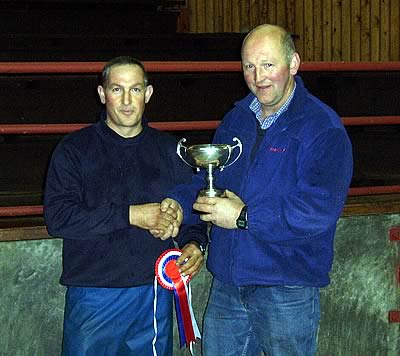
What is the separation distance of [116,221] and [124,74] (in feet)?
1.64

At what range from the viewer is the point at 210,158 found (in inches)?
105

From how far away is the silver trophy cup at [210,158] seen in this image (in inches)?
104

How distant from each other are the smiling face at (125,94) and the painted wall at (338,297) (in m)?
0.84

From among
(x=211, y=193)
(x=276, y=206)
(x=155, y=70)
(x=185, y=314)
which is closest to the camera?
(x=276, y=206)

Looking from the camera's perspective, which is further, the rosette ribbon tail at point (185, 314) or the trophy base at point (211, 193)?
the rosette ribbon tail at point (185, 314)

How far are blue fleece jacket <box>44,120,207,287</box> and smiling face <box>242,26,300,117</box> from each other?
44 cm

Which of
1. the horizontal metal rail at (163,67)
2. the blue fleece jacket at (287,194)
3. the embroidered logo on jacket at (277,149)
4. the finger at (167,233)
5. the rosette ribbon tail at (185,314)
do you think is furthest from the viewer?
the horizontal metal rail at (163,67)

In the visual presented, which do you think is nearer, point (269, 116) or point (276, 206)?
point (276, 206)

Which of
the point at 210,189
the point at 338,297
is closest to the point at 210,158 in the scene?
the point at 210,189

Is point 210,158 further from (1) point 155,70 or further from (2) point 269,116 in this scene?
(1) point 155,70

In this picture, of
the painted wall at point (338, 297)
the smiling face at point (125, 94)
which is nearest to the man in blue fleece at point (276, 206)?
the smiling face at point (125, 94)

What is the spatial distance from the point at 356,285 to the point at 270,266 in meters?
1.22

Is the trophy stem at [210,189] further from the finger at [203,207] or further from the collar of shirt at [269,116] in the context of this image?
the collar of shirt at [269,116]

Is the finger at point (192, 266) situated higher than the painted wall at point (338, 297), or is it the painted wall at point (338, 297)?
the finger at point (192, 266)
